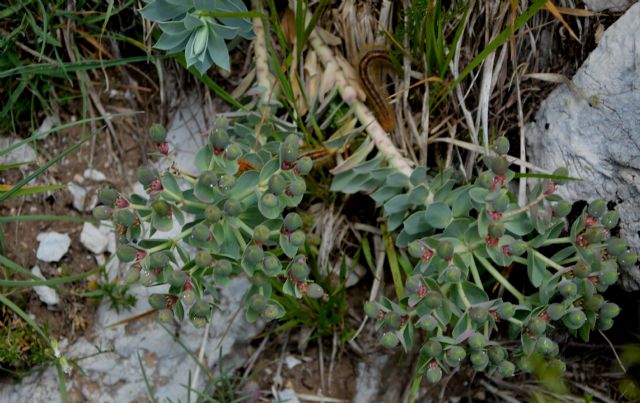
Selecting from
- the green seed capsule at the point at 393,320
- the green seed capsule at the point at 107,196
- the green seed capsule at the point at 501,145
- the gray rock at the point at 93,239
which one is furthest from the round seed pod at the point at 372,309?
the gray rock at the point at 93,239

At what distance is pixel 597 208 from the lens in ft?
7.86

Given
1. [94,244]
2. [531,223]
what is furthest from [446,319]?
[94,244]

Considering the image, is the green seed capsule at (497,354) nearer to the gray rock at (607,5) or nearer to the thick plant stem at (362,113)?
the thick plant stem at (362,113)

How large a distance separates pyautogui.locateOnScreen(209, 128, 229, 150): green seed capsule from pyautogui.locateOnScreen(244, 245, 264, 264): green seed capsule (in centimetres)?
36

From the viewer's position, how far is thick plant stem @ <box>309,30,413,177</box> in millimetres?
2852

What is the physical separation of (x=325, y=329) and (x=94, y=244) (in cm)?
107

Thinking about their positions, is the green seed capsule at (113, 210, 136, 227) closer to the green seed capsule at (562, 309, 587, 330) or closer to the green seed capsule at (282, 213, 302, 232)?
the green seed capsule at (282, 213, 302, 232)

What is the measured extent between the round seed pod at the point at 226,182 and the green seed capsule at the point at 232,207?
74 millimetres

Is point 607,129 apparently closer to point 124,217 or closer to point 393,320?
point 393,320

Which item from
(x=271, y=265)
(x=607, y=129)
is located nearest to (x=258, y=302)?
(x=271, y=265)

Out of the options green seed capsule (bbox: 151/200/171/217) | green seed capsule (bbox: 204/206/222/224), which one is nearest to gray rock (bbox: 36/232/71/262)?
green seed capsule (bbox: 151/200/171/217)

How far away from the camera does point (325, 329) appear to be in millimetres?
3045

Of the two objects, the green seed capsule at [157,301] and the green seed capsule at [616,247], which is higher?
the green seed capsule at [616,247]

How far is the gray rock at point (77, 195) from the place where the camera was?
3.12 metres
